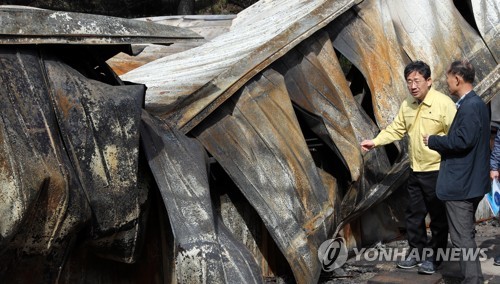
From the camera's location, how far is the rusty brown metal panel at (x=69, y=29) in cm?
390

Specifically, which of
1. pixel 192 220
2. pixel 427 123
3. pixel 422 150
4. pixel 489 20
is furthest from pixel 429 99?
pixel 489 20

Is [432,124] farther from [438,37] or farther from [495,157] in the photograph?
[438,37]

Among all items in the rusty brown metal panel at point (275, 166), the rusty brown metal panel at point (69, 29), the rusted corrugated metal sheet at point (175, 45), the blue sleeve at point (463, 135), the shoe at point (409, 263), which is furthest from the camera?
the rusted corrugated metal sheet at point (175, 45)

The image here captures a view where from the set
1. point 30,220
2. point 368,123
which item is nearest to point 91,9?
point 368,123

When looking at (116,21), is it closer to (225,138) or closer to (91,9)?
(225,138)

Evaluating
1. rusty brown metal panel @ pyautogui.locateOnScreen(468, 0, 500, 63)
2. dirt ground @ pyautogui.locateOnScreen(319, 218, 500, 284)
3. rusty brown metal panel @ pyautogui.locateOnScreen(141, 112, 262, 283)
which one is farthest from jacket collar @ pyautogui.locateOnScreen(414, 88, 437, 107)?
rusty brown metal panel @ pyautogui.locateOnScreen(468, 0, 500, 63)

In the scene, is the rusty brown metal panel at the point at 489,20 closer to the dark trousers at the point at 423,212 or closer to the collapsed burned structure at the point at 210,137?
the collapsed burned structure at the point at 210,137

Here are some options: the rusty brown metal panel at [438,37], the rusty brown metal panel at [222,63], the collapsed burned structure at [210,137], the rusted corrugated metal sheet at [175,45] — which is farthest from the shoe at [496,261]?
the rusted corrugated metal sheet at [175,45]

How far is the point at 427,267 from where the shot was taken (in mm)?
5453

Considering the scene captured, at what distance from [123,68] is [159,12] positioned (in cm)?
816

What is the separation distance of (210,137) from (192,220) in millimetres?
881

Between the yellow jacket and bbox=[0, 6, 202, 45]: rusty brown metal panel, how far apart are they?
1.84m

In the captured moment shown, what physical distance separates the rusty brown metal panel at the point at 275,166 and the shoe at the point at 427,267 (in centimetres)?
71

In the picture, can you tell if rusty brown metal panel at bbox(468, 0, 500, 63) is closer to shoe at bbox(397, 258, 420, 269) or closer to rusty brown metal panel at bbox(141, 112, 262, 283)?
shoe at bbox(397, 258, 420, 269)
